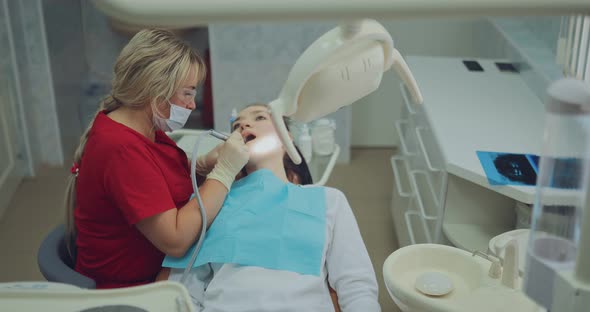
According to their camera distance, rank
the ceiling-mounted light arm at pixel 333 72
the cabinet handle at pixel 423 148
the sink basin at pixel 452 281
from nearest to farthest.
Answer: the ceiling-mounted light arm at pixel 333 72
the sink basin at pixel 452 281
the cabinet handle at pixel 423 148

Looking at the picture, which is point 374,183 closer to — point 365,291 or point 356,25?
point 365,291

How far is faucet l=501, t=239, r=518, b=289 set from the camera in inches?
44.0

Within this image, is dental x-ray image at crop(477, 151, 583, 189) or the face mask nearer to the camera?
the face mask

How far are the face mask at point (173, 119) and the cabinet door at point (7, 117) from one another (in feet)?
6.45

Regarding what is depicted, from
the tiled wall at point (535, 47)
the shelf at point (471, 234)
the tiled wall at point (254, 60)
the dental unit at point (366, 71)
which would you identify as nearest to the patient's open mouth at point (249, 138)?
the shelf at point (471, 234)

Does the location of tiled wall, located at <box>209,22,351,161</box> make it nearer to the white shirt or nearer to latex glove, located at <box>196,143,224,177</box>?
latex glove, located at <box>196,143,224,177</box>

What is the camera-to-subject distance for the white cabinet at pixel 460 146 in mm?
2094

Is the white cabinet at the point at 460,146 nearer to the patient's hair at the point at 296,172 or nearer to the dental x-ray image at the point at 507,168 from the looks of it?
the dental x-ray image at the point at 507,168

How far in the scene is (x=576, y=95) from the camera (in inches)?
29.9

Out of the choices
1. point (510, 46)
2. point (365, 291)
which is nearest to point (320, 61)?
point (365, 291)

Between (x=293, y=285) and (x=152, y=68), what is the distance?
0.61 m

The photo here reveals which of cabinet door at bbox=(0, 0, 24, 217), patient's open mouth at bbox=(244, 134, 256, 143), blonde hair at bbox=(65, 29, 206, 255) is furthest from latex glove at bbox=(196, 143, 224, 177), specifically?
cabinet door at bbox=(0, 0, 24, 217)

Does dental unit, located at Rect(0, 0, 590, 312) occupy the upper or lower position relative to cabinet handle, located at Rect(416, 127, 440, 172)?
upper

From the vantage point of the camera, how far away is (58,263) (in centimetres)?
167
